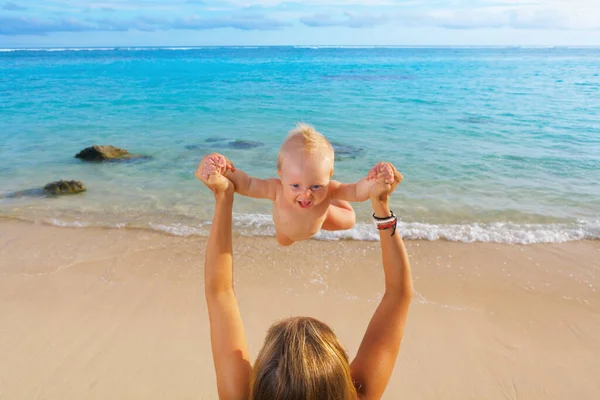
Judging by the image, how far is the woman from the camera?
64.6 inches

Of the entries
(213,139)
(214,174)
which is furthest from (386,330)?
(213,139)

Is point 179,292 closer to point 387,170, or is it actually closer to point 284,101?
point 387,170

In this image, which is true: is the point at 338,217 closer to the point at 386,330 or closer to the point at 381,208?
the point at 381,208

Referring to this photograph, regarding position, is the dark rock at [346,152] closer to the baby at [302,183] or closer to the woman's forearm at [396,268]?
the baby at [302,183]

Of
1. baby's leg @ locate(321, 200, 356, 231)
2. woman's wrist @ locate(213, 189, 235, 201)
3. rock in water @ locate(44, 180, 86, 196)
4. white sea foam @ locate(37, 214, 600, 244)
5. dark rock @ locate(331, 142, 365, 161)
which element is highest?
woman's wrist @ locate(213, 189, 235, 201)

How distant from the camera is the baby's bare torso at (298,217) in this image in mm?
3615

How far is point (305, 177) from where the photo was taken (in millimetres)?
3184

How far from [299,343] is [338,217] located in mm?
2380

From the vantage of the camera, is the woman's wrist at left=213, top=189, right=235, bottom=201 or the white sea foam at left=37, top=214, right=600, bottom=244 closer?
the woman's wrist at left=213, top=189, right=235, bottom=201

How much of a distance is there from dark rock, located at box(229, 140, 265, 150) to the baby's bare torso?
10.4 meters

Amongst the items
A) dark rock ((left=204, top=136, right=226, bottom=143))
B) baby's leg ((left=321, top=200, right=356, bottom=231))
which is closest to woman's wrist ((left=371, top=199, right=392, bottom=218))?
baby's leg ((left=321, top=200, right=356, bottom=231))

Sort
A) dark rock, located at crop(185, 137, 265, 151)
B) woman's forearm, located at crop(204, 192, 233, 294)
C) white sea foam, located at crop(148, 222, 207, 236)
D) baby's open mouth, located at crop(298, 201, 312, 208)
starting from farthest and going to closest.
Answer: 1. dark rock, located at crop(185, 137, 265, 151)
2. white sea foam, located at crop(148, 222, 207, 236)
3. baby's open mouth, located at crop(298, 201, 312, 208)
4. woman's forearm, located at crop(204, 192, 233, 294)

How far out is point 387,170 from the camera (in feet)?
8.75

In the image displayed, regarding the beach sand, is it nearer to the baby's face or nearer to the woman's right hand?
the baby's face
